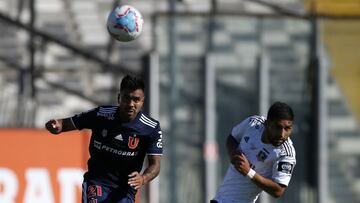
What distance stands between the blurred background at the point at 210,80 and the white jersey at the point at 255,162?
549 centimetres

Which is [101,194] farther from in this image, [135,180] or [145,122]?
[145,122]

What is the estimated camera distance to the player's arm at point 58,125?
895 cm

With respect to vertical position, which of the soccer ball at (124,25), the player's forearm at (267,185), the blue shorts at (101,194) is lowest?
the blue shorts at (101,194)

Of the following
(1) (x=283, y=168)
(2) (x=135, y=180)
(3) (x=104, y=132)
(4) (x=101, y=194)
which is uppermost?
(3) (x=104, y=132)

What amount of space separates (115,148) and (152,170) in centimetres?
37

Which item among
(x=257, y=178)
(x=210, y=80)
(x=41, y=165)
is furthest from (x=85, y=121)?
(x=210, y=80)

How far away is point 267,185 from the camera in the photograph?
28.4ft

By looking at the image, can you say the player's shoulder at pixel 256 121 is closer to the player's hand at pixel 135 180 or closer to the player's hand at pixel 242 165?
the player's hand at pixel 242 165

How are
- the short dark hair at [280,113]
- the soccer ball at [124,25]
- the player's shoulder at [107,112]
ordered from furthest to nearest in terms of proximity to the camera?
the soccer ball at [124,25]
the player's shoulder at [107,112]
the short dark hair at [280,113]

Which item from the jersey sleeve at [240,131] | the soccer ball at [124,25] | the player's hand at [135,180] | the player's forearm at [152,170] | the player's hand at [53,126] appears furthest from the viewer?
the soccer ball at [124,25]

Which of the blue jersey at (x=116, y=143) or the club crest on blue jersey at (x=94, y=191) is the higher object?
the blue jersey at (x=116, y=143)

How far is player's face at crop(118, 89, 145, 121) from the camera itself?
8.69m

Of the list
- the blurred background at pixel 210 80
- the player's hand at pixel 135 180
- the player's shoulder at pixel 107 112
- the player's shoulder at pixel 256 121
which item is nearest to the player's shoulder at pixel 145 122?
the player's shoulder at pixel 107 112

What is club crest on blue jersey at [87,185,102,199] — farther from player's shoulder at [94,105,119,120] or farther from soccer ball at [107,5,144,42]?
soccer ball at [107,5,144,42]
